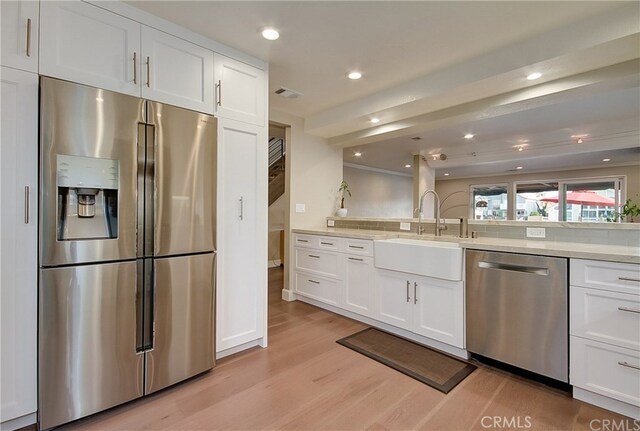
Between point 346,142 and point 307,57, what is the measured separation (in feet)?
6.02

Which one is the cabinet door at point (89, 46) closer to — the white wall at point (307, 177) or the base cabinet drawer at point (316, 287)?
the white wall at point (307, 177)

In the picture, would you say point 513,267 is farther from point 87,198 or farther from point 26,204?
point 26,204

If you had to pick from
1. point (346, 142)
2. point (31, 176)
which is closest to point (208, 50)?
point (31, 176)

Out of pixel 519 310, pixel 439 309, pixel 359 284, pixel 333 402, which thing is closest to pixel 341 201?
pixel 359 284

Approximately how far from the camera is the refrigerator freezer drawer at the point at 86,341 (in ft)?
5.06

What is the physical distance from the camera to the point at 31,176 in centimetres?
154

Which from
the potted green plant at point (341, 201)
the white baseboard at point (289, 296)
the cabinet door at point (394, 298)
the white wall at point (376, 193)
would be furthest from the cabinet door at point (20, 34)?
the white wall at point (376, 193)

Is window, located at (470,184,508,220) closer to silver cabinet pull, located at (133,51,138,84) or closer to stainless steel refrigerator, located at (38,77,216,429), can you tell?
stainless steel refrigerator, located at (38,77,216,429)

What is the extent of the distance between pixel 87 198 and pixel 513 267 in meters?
2.77

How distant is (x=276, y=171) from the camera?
659 cm

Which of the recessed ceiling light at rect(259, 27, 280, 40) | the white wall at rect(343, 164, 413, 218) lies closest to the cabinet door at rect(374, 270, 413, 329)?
the recessed ceiling light at rect(259, 27, 280, 40)

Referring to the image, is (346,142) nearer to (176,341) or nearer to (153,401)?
(176,341)

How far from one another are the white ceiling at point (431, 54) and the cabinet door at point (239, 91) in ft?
0.48

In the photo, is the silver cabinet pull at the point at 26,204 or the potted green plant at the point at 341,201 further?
the potted green plant at the point at 341,201
